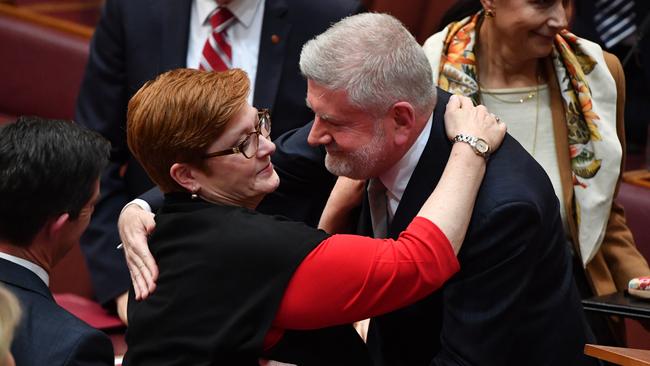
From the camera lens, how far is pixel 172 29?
2.69 meters

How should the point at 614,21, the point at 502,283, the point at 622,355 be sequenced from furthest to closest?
the point at 614,21
the point at 502,283
the point at 622,355

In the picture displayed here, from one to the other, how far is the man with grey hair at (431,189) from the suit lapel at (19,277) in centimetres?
50

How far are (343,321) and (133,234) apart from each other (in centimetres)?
43

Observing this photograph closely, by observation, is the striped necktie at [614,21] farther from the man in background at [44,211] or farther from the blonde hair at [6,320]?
the blonde hair at [6,320]

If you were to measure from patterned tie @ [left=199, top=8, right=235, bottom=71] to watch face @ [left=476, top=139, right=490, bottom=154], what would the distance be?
1013 millimetres

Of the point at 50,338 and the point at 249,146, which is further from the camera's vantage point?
the point at 249,146

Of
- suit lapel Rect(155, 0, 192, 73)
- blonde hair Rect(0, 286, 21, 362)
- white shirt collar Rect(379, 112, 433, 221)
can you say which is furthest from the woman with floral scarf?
blonde hair Rect(0, 286, 21, 362)

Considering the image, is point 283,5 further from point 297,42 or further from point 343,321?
point 343,321

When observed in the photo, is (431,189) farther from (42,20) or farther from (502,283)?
(42,20)

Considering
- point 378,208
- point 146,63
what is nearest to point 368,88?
point 378,208

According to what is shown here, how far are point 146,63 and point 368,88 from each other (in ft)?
3.44

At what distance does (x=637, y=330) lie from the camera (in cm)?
242

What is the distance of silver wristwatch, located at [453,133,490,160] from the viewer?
1.77 meters

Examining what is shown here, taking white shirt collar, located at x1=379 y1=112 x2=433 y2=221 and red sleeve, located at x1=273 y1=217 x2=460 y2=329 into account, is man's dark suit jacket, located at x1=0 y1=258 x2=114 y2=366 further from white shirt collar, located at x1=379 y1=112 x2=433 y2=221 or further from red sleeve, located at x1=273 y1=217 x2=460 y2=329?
white shirt collar, located at x1=379 y1=112 x2=433 y2=221
